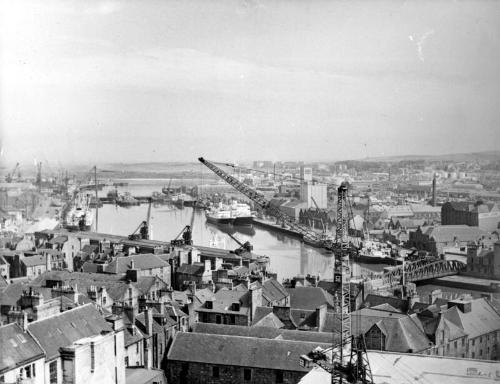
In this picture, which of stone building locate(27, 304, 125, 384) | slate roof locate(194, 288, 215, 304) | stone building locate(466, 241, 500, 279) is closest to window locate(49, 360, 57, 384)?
stone building locate(27, 304, 125, 384)

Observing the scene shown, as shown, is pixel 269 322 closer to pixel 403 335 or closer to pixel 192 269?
pixel 403 335

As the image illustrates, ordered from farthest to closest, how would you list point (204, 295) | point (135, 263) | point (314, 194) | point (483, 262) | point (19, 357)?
point (314, 194) → point (483, 262) → point (135, 263) → point (204, 295) → point (19, 357)

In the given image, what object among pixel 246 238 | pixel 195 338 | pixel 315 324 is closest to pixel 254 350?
pixel 195 338

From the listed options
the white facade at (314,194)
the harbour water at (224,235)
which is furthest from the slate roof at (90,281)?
the white facade at (314,194)

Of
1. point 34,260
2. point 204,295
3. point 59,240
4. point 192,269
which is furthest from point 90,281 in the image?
point 59,240

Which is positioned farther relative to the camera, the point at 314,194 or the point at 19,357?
the point at 314,194

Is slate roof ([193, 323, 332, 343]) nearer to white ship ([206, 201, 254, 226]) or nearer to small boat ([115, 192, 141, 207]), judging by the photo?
white ship ([206, 201, 254, 226])

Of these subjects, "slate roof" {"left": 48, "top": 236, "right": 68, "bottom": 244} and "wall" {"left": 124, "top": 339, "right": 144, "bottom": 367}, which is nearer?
"wall" {"left": 124, "top": 339, "right": 144, "bottom": 367}
